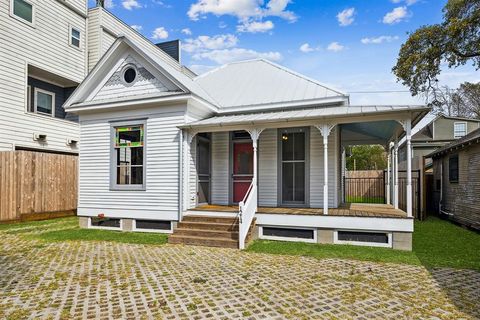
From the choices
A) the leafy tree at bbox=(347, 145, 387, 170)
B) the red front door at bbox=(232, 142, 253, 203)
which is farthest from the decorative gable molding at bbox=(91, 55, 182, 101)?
the leafy tree at bbox=(347, 145, 387, 170)

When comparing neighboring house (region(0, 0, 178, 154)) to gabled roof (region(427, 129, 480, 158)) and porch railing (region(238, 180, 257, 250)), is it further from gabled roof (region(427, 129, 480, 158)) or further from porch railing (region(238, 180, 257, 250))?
gabled roof (region(427, 129, 480, 158))

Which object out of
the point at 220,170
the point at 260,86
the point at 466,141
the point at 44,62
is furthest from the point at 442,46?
the point at 44,62

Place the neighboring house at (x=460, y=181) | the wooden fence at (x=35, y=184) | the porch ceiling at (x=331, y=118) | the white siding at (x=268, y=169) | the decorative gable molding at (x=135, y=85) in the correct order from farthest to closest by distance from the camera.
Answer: the wooden fence at (x=35, y=184), the neighboring house at (x=460, y=181), the white siding at (x=268, y=169), the decorative gable molding at (x=135, y=85), the porch ceiling at (x=331, y=118)

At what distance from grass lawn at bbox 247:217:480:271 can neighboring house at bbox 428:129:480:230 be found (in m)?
1.85

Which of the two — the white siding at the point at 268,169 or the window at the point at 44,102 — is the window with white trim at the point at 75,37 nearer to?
the window at the point at 44,102

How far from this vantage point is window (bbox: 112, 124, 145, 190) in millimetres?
9711

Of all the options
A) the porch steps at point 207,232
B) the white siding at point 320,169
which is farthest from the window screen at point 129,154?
the white siding at point 320,169

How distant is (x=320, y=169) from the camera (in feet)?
30.6

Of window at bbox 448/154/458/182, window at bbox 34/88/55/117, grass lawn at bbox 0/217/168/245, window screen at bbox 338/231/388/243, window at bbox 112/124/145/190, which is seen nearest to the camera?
window screen at bbox 338/231/388/243

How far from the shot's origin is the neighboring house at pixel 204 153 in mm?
8312

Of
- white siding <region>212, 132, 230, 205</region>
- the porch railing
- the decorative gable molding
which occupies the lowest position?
the porch railing

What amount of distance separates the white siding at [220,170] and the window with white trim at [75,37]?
1037 cm

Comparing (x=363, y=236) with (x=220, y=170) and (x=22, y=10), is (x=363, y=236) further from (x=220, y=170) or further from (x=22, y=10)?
(x=22, y=10)

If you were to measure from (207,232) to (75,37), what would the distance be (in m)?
13.2
